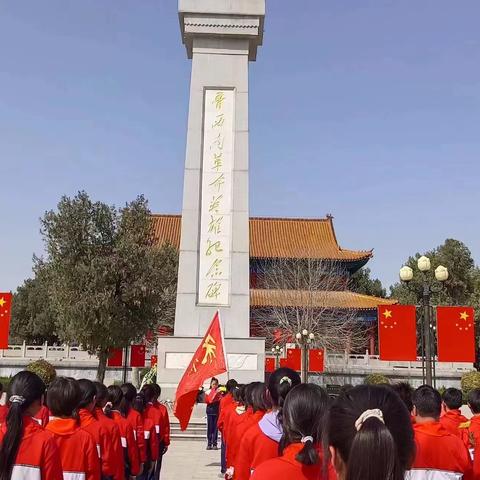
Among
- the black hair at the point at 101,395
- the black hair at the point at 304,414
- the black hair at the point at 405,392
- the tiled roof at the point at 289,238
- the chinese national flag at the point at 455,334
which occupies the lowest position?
the black hair at the point at 101,395

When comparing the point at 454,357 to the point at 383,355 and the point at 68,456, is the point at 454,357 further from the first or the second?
the point at 68,456

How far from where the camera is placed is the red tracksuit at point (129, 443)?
15.2 ft

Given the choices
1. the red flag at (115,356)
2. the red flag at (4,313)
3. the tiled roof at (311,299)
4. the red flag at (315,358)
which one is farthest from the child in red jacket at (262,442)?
the tiled roof at (311,299)

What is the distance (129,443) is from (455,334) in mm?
11871

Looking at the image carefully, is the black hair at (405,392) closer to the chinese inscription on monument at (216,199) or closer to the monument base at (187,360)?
the monument base at (187,360)

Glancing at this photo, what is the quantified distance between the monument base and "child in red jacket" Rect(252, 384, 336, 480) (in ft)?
39.3

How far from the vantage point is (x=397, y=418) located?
1487 mm

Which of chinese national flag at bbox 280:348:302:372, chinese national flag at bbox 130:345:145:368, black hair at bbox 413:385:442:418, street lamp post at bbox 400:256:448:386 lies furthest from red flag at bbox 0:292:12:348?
black hair at bbox 413:385:442:418

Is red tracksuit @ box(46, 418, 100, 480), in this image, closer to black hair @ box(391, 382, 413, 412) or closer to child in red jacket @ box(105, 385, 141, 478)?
child in red jacket @ box(105, 385, 141, 478)

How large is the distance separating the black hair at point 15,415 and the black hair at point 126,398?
2312mm

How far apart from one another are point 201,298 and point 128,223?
8288 mm

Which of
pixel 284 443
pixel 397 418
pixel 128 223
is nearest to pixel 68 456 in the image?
pixel 284 443

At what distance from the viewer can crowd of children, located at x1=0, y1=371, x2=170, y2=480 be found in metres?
2.45

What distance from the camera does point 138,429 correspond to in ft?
16.8
